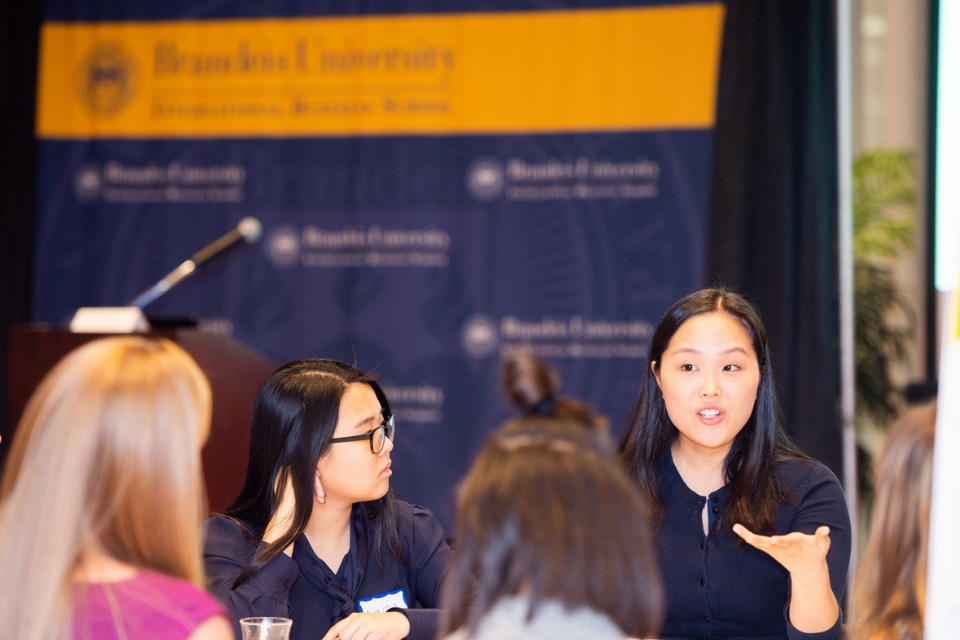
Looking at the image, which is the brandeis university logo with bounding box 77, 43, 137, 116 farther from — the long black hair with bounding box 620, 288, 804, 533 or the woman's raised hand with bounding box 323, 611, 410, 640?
the woman's raised hand with bounding box 323, 611, 410, 640

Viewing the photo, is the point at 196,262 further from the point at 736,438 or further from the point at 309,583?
the point at 736,438

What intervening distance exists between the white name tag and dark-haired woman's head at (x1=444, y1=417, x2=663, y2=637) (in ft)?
2.74

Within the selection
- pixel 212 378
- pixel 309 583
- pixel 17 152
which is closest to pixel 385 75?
pixel 17 152

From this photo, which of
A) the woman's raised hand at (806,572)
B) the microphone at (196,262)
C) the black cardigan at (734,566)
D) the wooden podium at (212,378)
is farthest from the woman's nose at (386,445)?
the microphone at (196,262)

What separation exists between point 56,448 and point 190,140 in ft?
14.8

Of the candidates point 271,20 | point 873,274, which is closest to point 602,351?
point 873,274

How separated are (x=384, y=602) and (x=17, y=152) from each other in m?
4.53

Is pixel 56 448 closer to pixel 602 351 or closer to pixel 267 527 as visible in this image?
pixel 267 527

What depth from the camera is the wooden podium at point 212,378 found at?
333 cm

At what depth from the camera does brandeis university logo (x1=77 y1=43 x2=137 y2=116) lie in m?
5.57

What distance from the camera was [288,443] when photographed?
2.13 m

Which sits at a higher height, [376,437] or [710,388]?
[710,388]

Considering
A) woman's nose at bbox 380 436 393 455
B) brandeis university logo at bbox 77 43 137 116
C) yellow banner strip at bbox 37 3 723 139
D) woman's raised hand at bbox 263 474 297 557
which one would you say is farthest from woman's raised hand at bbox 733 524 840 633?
brandeis university logo at bbox 77 43 137 116

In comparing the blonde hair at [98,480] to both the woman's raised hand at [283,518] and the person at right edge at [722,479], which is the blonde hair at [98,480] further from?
the person at right edge at [722,479]
